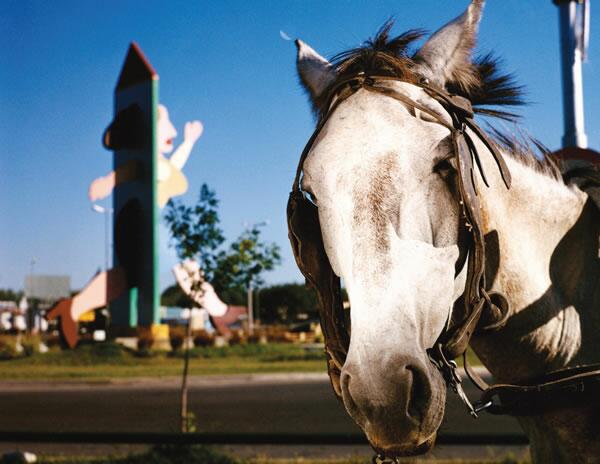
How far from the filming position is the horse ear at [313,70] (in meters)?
2.07

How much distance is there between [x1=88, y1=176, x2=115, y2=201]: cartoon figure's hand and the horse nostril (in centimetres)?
2561

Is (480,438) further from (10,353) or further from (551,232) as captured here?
(10,353)

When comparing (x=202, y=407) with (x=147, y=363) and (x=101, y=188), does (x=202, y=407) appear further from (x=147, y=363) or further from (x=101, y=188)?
(x=101, y=188)

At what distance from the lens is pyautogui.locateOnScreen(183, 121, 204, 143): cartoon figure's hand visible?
26281 millimetres

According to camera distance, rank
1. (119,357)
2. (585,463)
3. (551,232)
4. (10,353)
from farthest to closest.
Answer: (10,353) → (119,357) → (551,232) → (585,463)

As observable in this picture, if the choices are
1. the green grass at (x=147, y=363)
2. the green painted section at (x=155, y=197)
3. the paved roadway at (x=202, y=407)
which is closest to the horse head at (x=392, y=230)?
the paved roadway at (x=202, y=407)

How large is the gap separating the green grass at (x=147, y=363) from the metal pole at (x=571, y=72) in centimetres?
1613

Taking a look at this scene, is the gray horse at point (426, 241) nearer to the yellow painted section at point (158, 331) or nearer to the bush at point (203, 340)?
the yellow painted section at point (158, 331)

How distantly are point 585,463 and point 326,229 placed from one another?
112cm

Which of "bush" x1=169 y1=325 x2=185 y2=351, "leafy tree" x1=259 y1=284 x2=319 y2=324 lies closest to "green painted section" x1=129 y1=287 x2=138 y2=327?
"bush" x1=169 y1=325 x2=185 y2=351

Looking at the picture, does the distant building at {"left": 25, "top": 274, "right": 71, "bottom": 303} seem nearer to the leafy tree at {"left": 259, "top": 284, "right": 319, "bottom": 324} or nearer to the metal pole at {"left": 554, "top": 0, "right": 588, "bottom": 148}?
the leafy tree at {"left": 259, "top": 284, "right": 319, "bottom": 324}

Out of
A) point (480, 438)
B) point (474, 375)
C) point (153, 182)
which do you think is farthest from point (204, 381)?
point (474, 375)

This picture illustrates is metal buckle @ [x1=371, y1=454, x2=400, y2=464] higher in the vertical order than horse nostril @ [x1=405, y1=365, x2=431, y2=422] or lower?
lower

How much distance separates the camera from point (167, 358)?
25.3m
